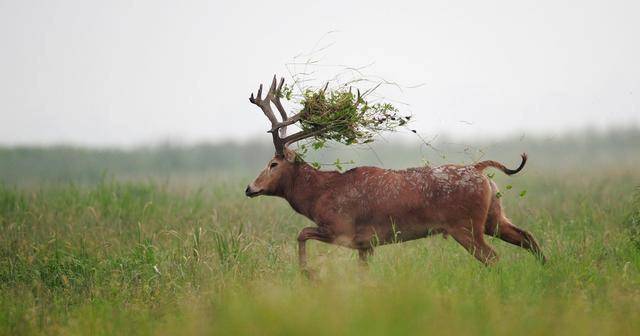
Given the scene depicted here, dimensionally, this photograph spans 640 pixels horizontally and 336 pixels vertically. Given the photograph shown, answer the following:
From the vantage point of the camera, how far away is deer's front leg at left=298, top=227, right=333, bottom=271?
7.90 metres

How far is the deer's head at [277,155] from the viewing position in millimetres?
8719

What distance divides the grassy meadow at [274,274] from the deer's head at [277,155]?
640 millimetres

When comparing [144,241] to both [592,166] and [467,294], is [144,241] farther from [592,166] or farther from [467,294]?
[592,166]

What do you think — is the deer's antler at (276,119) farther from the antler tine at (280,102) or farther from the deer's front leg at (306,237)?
the deer's front leg at (306,237)

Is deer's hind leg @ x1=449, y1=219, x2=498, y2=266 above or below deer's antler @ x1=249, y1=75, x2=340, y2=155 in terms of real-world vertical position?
below

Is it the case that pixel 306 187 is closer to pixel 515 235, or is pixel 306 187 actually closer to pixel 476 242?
pixel 476 242

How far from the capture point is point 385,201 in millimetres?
8211

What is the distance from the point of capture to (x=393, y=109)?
8312 mm

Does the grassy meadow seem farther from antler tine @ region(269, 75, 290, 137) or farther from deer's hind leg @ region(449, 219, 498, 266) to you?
antler tine @ region(269, 75, 290, 137)

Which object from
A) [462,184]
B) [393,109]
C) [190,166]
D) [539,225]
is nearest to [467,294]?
[462,184]

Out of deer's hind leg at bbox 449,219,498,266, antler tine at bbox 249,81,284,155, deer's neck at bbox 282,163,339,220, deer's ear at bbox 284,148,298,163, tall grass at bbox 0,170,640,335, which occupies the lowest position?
tall grass at bbox 0,170,640,335

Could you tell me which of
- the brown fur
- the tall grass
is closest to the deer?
the brown fur

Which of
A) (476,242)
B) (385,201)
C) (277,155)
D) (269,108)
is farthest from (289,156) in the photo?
(476,242)

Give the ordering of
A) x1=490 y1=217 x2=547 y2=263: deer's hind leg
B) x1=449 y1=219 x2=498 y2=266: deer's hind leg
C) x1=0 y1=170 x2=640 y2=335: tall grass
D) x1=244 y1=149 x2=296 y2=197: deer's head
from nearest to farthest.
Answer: x1=0 y1=170 x2=640 y2=335: tall grass < x1=449 y1=219 x2=498 y2=266: deer's hind leg < x1=490 y1=217 x2=547 y2=263: deer's hind leg < x1=244 y1=149 x2=296 y2=197: deer's head
